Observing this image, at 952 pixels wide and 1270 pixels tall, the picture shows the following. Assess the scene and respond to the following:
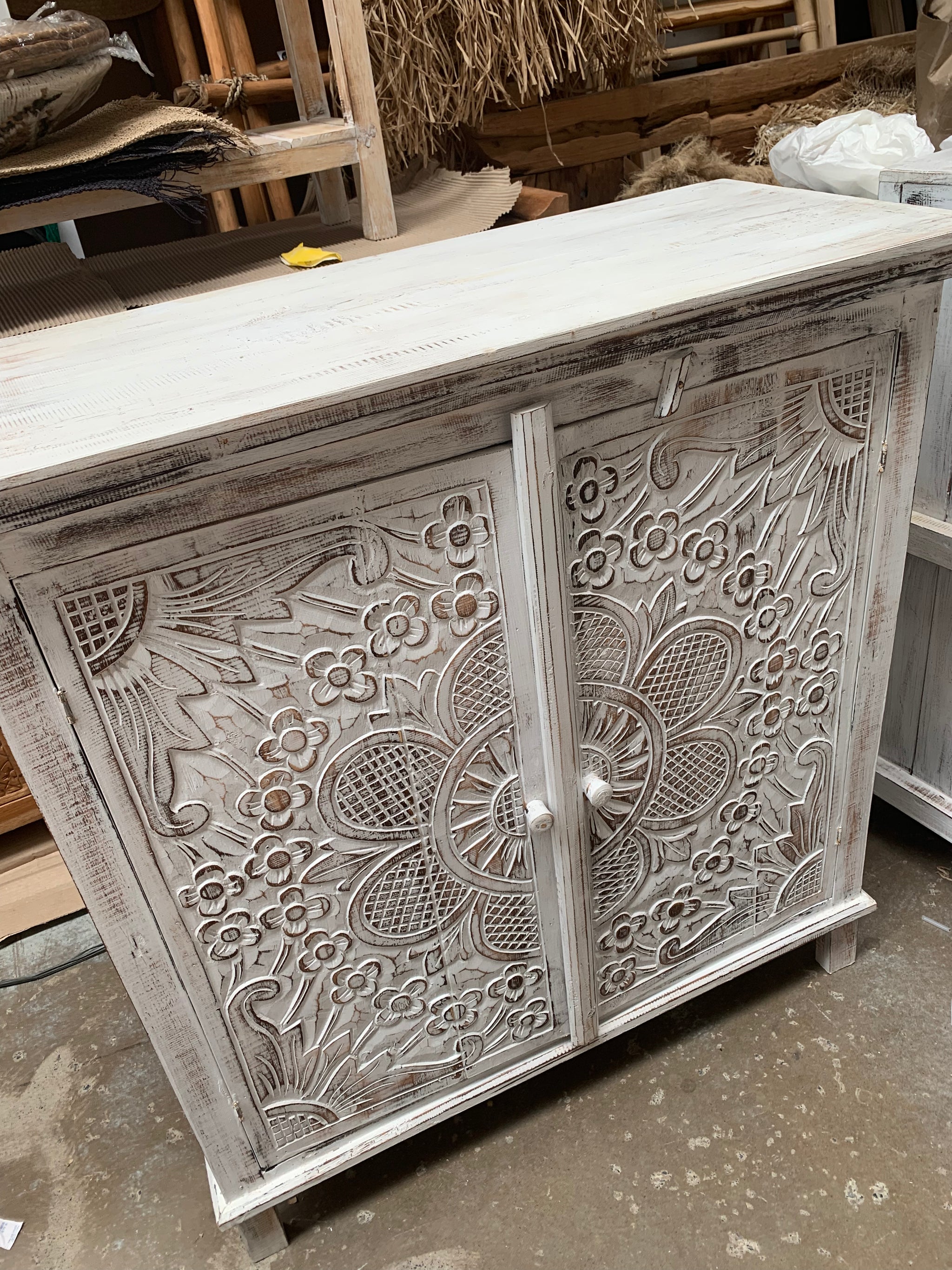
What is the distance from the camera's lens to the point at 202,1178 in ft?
4.22

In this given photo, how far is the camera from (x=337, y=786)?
0.95 meters

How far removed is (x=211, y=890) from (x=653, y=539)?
568 millimetres

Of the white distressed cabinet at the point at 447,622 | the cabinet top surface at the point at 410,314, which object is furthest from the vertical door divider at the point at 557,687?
the cabinet top surface at the point at 410,314

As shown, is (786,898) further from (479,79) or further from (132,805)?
(479,79)

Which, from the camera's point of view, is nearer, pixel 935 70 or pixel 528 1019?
pixel 528 1019

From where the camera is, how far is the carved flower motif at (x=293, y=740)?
0.90 metres

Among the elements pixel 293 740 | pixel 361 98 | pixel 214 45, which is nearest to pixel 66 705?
pixel 293 740

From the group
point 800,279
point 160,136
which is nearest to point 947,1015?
point 800,279

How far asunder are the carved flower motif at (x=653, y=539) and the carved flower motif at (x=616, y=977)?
0.55 meters

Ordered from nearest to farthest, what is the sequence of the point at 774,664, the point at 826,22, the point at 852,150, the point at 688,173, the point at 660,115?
the point at 774,664
the point at 852,150
the point at 688,173
the point at 660,115
the point at 826,22

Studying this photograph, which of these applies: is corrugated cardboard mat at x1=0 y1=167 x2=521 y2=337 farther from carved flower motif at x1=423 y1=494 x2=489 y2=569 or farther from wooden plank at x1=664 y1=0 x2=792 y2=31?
wooden plank at x1=664 y1=0 x2=792 y2=31

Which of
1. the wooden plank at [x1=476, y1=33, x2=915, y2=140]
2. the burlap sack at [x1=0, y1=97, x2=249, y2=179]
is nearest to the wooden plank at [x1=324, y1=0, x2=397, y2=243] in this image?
the burlap sack at [x1=0, y1=97, x2=249, y2=179]

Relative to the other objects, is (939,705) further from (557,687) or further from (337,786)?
(337,786)

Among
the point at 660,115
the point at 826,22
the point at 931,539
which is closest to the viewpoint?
Answer: the point at 931,539
